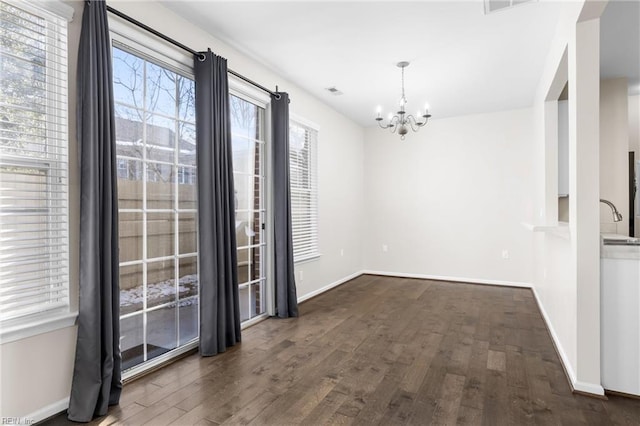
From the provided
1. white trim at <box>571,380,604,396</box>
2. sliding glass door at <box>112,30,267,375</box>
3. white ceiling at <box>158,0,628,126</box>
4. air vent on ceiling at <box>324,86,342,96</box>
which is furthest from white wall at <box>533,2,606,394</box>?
sliding glass door at <box>112,30,267,375</box>

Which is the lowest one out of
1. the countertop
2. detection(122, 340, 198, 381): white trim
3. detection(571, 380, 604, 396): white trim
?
detection(571, 380, 604, 396): white trim

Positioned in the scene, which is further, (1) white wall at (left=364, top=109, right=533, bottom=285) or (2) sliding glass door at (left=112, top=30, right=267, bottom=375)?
(1) white wall at (left=364, top=109, right=533, bottom=285)

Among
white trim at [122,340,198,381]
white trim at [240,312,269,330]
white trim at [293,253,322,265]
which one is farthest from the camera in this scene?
white trim at [293,253,322,265]

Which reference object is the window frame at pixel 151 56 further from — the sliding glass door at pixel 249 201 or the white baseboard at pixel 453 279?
the white baseboard at pixel 453 279

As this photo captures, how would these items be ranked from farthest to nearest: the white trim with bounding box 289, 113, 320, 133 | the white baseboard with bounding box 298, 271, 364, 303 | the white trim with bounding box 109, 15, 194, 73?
1. the white baseboard with bounding box 298, 271, 364, 303
2. the white trim with bounding box 289, 113, 320, 133
3. the white trim with bounding box 109, 15, 194, 73

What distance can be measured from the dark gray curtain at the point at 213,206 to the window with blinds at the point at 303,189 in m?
1.57

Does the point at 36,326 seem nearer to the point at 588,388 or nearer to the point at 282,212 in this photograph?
the point at 282,212

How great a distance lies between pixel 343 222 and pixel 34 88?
454 cm

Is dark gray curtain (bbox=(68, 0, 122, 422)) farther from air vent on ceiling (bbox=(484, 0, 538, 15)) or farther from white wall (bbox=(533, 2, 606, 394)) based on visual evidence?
white wall (bbox=(533, 2, 606, 394))

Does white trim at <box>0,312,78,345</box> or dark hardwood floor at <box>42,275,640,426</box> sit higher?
white trim at <box>0,312,78,345</box>

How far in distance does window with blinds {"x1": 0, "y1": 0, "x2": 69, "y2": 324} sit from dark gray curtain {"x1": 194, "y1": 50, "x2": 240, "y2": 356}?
3.25 ft

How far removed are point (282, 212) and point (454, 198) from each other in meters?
3.41

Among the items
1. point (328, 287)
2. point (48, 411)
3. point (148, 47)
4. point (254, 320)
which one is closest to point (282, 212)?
point (254, 320)

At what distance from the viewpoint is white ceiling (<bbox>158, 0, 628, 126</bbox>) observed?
2.77 meters
